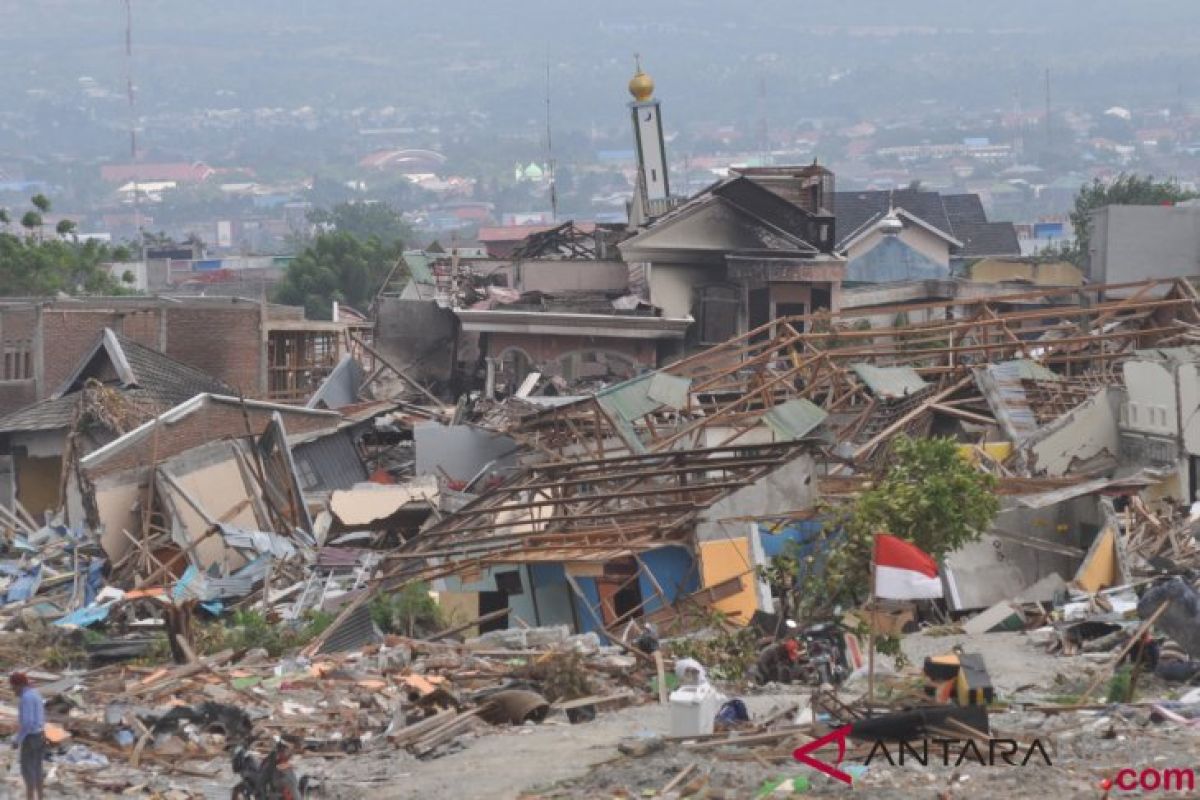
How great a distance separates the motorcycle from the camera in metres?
14.4

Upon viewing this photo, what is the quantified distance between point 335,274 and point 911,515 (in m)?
68.9

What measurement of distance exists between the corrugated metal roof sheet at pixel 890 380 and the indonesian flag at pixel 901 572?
14.7m

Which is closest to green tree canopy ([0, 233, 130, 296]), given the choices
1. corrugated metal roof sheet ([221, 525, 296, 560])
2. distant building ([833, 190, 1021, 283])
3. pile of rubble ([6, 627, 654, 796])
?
distant building ([833, 190, 1021, 283])

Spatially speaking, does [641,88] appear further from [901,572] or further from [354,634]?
[901,572]

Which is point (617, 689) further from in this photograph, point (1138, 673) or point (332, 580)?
point (332, 580)

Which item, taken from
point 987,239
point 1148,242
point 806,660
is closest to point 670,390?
point 806,660

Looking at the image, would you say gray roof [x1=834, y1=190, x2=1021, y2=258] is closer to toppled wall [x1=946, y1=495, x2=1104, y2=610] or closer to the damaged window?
the damaged window

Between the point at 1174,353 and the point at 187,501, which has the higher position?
the point at 1174,353

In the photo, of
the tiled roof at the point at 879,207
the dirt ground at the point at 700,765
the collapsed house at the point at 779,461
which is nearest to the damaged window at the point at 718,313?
the collapsed house at the point at 779,461

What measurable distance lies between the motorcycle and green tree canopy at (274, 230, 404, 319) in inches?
2752

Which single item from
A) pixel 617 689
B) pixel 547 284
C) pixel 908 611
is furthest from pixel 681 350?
pixel 617 689

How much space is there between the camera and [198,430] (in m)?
Result: 30.1

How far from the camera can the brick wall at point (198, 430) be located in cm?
2836

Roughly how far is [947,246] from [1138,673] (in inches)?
1775
